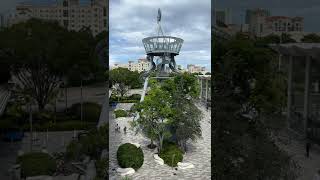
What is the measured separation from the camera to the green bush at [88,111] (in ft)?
18.9

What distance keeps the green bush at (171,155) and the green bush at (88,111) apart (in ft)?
13.8

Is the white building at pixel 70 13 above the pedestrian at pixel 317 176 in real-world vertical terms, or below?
above

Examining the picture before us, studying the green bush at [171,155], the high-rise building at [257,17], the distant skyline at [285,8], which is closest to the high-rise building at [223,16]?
the distant skyline at [285,8]

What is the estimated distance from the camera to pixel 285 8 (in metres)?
5.63

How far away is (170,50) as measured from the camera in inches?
757

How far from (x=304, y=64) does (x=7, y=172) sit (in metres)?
4.20

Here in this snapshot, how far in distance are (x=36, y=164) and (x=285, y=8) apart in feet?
12.9

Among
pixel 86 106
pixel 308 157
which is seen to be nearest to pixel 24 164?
pixel 86 106

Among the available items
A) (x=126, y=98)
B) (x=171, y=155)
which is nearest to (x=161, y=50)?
(x=126, y=98)

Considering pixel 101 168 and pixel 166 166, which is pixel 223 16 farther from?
pixel 166 166

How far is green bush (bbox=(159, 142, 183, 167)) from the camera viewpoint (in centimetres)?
970

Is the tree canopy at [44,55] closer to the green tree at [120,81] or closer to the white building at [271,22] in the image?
the white building at [271,22]

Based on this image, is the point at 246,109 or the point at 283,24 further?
the point at 246,109

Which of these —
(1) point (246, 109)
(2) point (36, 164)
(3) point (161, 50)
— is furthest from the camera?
(3) point (161, 50)
